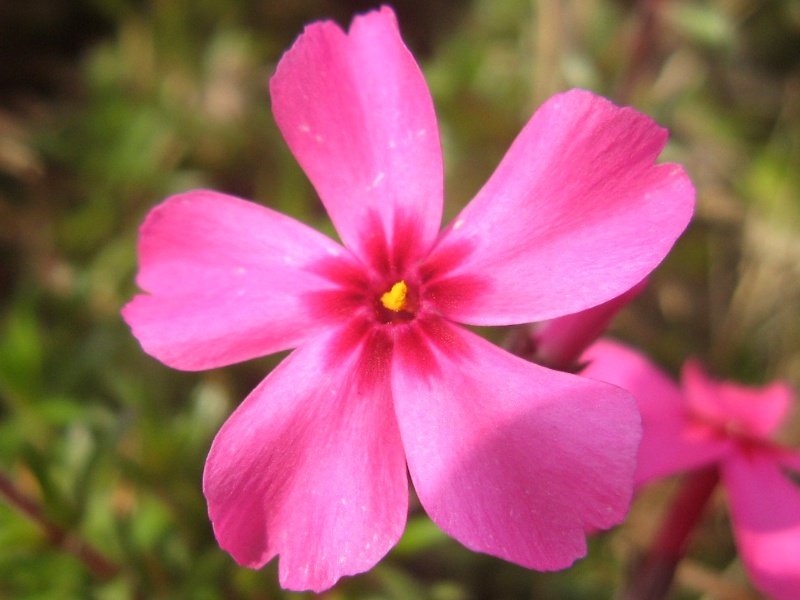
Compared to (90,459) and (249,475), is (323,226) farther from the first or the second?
(249,475)

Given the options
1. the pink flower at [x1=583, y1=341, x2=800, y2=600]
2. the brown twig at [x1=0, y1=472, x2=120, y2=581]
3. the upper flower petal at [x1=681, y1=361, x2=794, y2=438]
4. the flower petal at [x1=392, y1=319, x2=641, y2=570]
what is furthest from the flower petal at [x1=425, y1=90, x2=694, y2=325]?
the brown twig at [x1=0, y1=472, x2=120, y2=581]

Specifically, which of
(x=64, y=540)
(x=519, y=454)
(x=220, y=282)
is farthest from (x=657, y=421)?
(x=64, y=540)

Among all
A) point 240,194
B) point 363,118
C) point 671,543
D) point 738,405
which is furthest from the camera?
point 240,194

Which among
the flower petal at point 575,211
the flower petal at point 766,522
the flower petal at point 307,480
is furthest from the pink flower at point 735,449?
the flower petal at point 307,480

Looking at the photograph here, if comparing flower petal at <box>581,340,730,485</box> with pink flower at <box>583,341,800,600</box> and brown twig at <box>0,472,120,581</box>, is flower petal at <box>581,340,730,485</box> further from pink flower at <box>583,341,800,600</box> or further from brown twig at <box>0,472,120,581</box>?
brown twig at <box>0,472,120,581</box>

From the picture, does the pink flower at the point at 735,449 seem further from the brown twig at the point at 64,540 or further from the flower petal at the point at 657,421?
the brown twig at the point at 64,540

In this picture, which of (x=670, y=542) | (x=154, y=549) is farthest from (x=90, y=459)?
(x=670, y=542)

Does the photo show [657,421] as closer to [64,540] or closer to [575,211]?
[575,211]
